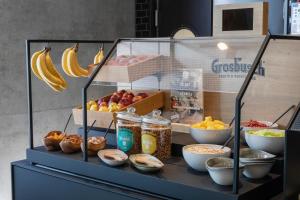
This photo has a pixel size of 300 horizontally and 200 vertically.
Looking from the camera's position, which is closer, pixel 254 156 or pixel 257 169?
pixel 257 169

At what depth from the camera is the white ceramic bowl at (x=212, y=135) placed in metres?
2.08

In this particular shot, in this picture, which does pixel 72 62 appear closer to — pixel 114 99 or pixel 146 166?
pixel 114 99

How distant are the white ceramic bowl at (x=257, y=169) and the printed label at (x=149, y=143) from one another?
45 cm

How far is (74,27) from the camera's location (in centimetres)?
436

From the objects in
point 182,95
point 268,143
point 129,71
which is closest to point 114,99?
point 129,71

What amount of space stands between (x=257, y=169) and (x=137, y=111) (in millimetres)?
937

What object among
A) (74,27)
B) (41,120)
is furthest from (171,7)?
(41,120)

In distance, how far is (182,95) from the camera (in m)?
2.51

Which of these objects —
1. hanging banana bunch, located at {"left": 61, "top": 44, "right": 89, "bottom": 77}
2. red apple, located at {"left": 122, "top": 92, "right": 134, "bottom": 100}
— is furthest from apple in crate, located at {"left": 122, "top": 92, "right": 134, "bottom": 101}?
hanging banana bunch, located at {"left": 61, "top": 44, "right": 89, "bottom": 77}

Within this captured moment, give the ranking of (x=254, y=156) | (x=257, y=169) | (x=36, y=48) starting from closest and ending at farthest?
(x=257, y=169) < (x=254, y=156) < (x=36, y=48)

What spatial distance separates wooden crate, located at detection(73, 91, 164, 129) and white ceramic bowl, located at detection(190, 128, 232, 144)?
0.49 metres

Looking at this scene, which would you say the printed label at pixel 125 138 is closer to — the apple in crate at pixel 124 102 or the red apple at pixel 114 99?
the apple in crate at pixel 124 102

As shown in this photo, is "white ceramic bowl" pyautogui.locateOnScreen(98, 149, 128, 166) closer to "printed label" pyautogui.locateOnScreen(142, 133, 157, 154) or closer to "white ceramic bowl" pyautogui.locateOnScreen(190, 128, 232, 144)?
"printed label" pyautogui.locateOnScreen(142, 133, 157, 154)

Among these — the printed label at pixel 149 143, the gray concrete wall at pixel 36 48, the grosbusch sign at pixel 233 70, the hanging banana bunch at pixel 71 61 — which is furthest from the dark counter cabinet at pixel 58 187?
the gray concrete wall at pixel 36 48
